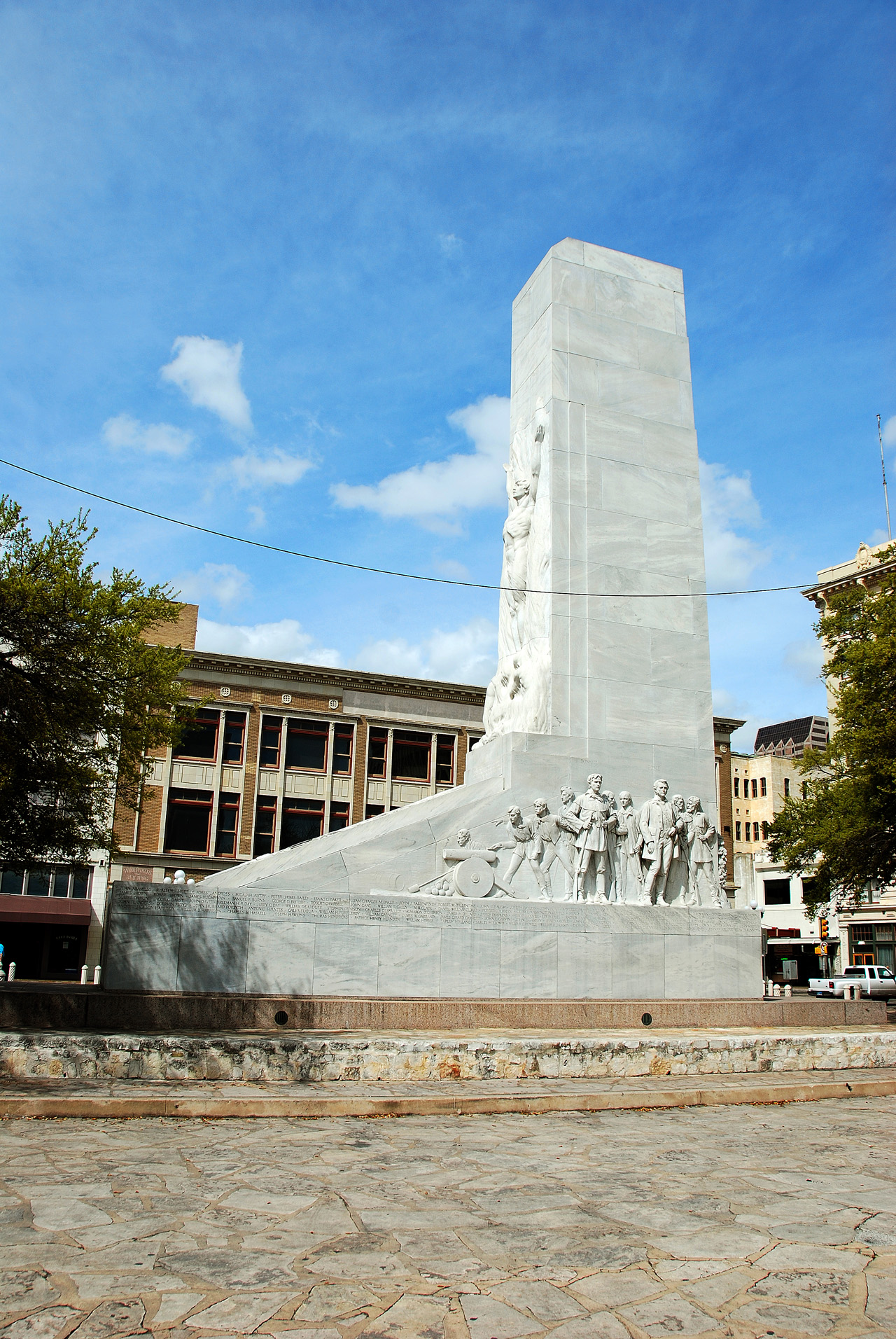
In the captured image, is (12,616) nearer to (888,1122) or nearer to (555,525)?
(555,525)

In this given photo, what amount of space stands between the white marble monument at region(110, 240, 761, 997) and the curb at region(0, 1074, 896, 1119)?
501 cm

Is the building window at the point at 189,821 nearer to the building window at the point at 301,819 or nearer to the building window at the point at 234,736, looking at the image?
the building window at the point at 234,736

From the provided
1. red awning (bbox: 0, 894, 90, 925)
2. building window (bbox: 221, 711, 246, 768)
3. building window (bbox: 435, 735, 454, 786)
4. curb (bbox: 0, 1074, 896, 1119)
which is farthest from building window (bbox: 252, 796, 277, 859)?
curb (bbox: 0, 1074, 896, 1119)

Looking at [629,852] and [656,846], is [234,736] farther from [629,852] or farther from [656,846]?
[656,846]

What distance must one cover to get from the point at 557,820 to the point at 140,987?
277 inches

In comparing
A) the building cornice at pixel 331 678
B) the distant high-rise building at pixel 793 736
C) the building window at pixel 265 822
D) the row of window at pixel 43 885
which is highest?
the distant high-rise building at pixel 793 736

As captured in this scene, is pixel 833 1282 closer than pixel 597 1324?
No

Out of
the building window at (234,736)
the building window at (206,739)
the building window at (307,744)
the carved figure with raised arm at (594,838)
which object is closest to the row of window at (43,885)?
the building window at (206,739)

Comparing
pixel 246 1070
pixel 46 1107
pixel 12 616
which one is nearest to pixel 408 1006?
pixel 246 1070

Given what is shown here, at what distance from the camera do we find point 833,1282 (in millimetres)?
4703

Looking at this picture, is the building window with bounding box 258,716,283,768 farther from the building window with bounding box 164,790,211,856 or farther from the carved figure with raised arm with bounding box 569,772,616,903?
the carved figure with raised arm with bounding box 569,772,616,903

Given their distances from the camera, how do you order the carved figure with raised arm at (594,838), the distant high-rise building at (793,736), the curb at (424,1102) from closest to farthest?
1. the curb at (424,1102)
2. the carved figure with raised arm at (594,838)
3. the distant high-rise building at (793,736)

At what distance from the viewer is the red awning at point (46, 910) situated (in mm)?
39250

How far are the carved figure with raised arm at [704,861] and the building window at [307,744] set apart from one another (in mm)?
30483
